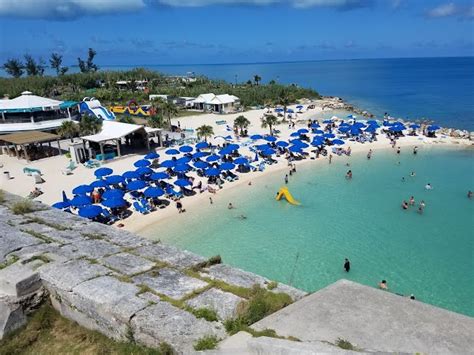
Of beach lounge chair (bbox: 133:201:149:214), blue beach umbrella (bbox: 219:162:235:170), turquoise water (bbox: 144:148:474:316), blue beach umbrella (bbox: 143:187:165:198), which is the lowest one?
turquoise water (bbox: 144:148:474:316)

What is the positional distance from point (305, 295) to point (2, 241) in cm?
752

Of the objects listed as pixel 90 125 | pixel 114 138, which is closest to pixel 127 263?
pixel 114 138

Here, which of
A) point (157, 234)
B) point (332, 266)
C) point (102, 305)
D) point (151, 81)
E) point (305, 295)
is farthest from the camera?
point (151, 81)

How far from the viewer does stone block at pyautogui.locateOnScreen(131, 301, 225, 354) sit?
5289 mm

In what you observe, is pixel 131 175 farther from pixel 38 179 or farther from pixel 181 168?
pixel 38 179

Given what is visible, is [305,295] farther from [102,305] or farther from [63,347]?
[63,347]

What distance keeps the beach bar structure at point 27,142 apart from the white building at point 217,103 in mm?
29347

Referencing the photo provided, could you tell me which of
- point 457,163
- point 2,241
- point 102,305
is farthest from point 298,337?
point 457,163

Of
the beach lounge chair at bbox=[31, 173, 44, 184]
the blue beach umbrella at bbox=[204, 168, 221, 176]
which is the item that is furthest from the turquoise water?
the beach lounge chair at bbox=[31, 173, 44, 184]

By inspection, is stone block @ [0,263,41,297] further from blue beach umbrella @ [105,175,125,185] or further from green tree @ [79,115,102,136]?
green tree @ [79,115,102,136]

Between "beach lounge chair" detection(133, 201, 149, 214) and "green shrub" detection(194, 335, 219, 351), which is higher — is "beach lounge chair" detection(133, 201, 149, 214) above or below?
below

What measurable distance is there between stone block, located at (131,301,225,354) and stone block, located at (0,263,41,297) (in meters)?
2.61

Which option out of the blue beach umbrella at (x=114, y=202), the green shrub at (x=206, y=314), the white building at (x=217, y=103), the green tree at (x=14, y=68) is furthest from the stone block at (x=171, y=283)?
the green tree at (x=14, y=68)

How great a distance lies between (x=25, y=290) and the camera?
680cm
